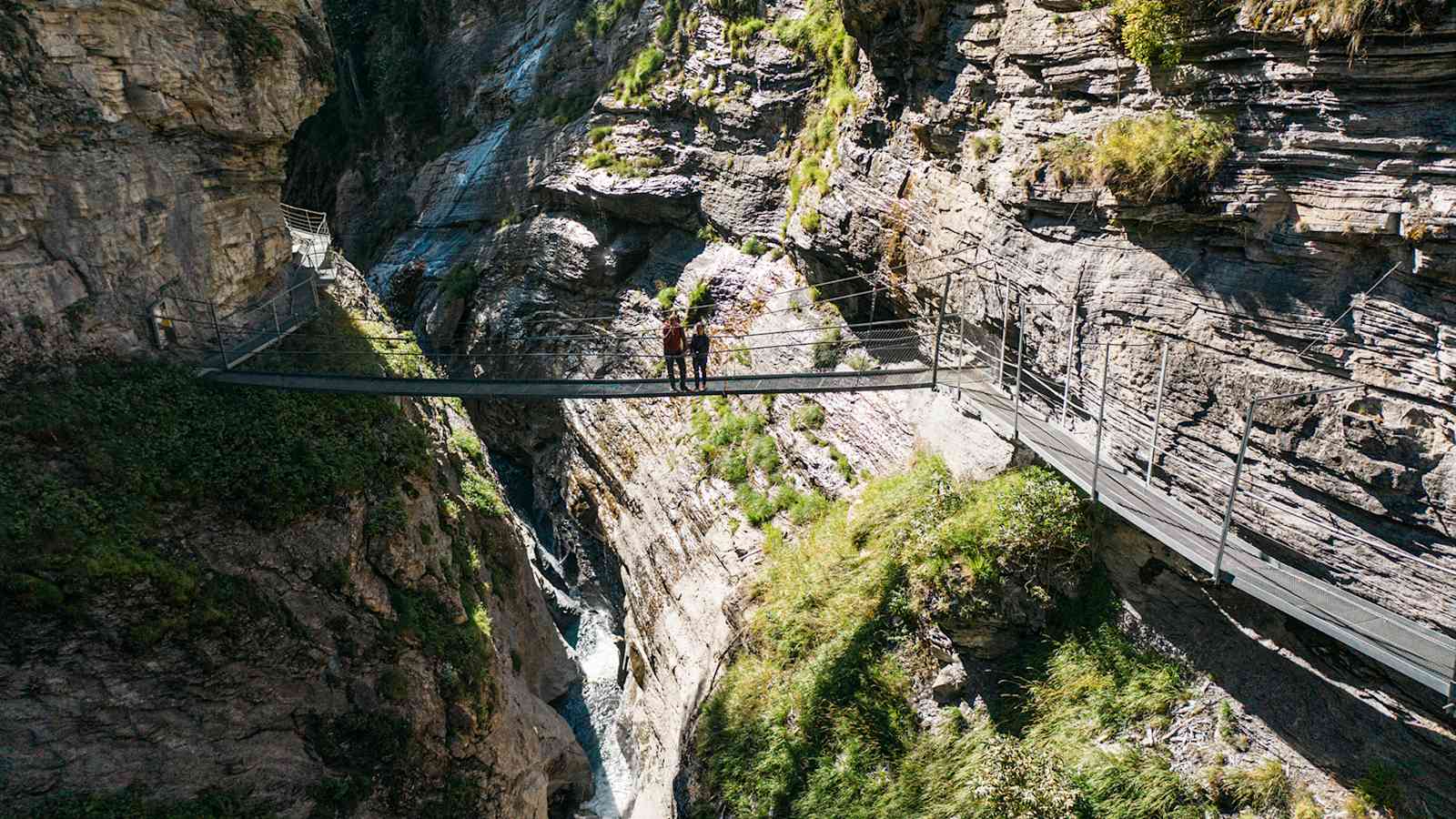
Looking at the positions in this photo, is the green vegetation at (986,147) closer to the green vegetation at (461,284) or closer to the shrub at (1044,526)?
the shrub at (1044,526)

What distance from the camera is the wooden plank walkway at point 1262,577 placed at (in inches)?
241

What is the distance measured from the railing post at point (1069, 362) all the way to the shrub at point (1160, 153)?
4.40 feet

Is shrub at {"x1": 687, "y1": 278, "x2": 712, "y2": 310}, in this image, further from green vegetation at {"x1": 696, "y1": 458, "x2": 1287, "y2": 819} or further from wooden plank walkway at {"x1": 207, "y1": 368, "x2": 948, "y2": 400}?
wooden plank walkway at {"x1": 207, "y1": 368, "x2": 948, "y2": 400}

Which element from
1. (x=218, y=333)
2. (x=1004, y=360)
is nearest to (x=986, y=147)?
(x=1004, y=360)

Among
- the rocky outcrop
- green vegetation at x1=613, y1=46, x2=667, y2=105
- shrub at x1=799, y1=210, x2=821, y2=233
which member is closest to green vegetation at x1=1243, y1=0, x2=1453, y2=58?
shrub at x1=799, y1=210, x2=821, y2=233

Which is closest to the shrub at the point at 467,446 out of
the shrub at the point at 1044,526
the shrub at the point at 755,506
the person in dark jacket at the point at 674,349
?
the shrub at the point at 755,506

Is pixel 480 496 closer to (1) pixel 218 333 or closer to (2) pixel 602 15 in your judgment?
(1) pixel 218 333

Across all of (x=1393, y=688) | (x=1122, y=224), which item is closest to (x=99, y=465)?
(x=1122, y=224)

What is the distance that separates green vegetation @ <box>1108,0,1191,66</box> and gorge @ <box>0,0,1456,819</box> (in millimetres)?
33

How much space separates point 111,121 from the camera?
9297 mm

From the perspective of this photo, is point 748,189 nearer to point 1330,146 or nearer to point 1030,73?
point 1030,73

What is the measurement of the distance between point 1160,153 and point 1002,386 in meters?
3.01

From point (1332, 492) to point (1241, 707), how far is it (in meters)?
2.33

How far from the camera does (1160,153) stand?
825 cm
